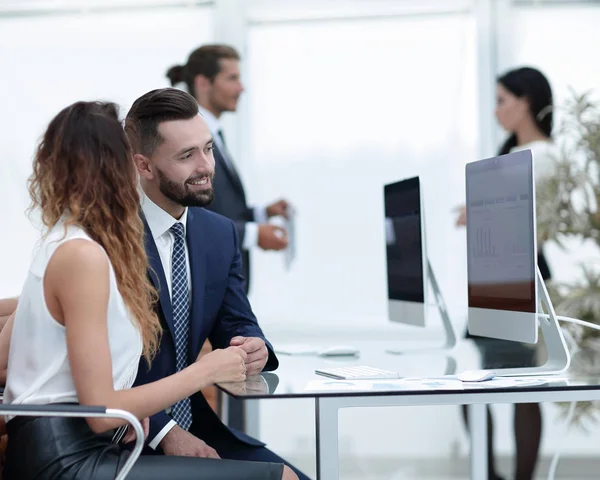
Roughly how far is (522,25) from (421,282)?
2587 mm

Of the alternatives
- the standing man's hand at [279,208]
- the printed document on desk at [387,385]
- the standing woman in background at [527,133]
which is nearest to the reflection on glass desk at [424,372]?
the printed document on desk at [387,385]

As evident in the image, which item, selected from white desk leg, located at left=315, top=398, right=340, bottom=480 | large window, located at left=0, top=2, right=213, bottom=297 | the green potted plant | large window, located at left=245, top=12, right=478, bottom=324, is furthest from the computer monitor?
large window, located at left=0, top=2, right=213, bottom=297

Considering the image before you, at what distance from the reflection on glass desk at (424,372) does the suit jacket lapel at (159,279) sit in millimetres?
261

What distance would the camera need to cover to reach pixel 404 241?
3000 millimetres

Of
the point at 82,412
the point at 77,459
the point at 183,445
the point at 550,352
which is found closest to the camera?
the point at 82,412

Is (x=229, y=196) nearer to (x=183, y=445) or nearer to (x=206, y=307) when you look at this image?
(x=206, y=307)

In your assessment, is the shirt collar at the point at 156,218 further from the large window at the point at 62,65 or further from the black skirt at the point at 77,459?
the large window at the point at 62,65

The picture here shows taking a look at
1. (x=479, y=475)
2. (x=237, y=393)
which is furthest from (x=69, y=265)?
(x=479, y=475)

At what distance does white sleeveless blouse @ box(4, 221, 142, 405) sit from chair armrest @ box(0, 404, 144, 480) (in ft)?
0.35

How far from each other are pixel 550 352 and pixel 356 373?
0.50 m

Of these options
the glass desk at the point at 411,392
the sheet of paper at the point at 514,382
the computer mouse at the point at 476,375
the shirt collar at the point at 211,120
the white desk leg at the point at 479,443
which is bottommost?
the white desk leg at the point at 479,443

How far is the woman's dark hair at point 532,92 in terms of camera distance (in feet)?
13.8

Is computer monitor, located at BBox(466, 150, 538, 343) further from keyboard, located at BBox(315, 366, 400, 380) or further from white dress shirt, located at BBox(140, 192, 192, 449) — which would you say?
white dress shirt, located at BBox(140, 192, 192, 449)

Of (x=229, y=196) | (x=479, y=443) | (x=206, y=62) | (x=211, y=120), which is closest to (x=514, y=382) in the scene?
(x=479, y=443)
